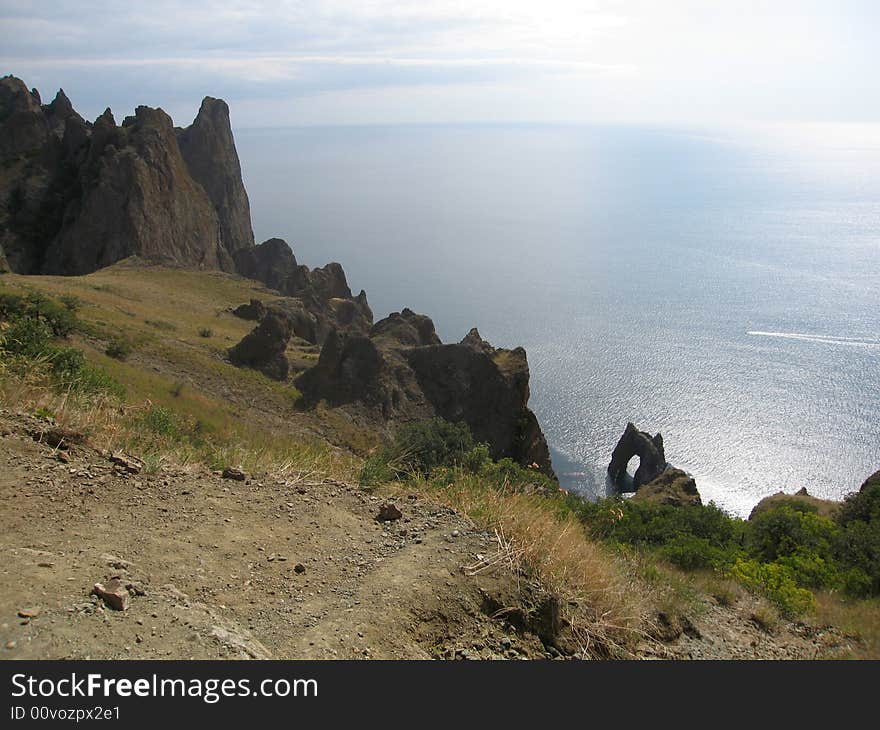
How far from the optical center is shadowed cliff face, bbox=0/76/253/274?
6275cm

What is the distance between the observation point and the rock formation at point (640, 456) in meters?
56.3

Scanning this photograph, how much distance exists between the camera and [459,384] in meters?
39.5

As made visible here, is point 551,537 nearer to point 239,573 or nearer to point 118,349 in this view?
point 239,573

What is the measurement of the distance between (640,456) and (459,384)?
25.6m

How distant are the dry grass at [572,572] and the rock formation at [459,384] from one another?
29.5 meters

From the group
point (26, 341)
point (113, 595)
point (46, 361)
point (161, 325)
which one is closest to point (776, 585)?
point (113, 595)

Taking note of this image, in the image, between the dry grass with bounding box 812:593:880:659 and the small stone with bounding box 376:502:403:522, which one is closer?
the small stone with bounding box 376:502:403:522

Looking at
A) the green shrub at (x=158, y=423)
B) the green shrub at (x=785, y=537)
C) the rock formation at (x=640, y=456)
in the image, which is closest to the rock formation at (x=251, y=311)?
the rock formation at (x=640, y=456)

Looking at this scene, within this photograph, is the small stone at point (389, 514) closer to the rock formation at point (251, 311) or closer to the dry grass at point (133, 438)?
the dry grass at point (133, 438)

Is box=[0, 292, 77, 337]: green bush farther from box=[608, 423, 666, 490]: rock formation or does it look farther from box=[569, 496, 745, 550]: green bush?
box=[608, 423, 666, 490]: rock formation

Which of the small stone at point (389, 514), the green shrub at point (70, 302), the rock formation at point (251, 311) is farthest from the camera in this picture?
the rock formation at point (251, 311)

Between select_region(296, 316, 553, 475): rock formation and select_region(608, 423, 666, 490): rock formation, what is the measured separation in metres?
17.5

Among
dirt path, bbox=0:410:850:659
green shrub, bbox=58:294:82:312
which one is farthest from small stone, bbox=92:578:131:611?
green shrub, bbox=58:294:82:312

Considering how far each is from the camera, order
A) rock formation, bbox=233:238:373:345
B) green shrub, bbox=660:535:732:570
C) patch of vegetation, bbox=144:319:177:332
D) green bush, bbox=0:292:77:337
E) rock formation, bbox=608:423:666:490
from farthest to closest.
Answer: rock formation, bbox=608:423:666:490 < rock formation, bbox=233:238:373:345 < patch of vegetation, bbox=144:319:177:332 < green bush, bbox=0:292:77:337 < green shrub, bbox=660:535:732:570
